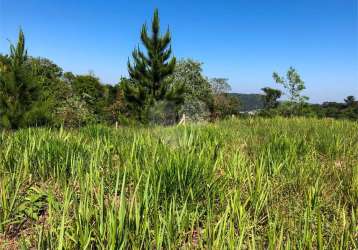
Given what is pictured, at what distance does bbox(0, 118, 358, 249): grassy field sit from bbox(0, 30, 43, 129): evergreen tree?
28.3 ft

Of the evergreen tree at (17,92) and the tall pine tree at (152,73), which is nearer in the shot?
the evergreen tree at (17,92)

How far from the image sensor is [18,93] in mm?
11289

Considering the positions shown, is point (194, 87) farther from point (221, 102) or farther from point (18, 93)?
point (18, 93)

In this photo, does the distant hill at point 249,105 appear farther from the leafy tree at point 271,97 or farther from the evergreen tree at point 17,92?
the evergreen tree at point 17,92

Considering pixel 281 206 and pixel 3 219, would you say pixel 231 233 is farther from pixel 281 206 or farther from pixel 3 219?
pixel 3 219


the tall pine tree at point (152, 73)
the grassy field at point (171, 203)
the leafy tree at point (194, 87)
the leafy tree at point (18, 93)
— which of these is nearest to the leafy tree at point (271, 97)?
the leafy tree at point (194, 87)

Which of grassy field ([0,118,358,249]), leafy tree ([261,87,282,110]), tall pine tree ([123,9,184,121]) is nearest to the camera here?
grassy field ([0,118,358,249])

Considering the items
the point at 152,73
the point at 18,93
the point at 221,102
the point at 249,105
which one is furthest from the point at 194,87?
the point at 249,105

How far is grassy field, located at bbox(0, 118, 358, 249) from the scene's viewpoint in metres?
1.44

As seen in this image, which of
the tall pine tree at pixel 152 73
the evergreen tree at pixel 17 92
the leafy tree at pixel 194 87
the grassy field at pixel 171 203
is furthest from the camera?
the leafy tree at pixel 194 87

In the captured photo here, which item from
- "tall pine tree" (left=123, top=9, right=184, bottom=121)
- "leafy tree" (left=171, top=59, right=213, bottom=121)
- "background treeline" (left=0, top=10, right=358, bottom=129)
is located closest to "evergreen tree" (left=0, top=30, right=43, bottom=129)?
"background treeline" (left=0, top=10, right=358, bottom=129)

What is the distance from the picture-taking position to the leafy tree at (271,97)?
142 ft

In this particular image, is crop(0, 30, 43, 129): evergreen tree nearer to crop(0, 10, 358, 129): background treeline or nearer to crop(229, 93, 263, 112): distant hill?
crop(0, 10, 358, 129): background treeline

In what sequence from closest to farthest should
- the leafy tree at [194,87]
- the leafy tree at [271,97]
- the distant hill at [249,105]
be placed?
the leafy tree at [194,87]
the leafy tree at [271,97]
the distant hill at [249,105]
